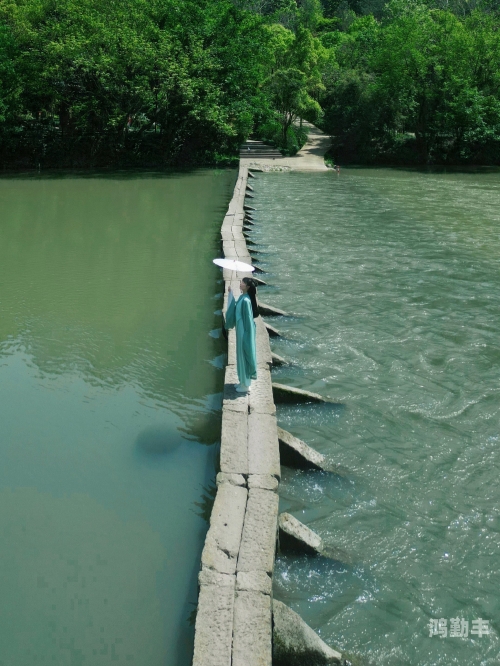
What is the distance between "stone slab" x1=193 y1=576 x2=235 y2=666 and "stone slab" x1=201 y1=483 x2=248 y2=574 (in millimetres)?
233

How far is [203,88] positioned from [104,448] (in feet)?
88.5

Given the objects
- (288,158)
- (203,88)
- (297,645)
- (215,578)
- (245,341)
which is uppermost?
(203,88)

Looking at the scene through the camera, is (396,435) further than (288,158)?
No

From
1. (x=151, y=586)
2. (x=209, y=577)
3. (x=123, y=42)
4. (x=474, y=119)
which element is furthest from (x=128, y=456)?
(x=474, y=119)

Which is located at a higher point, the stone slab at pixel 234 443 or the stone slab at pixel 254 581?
the stone slab at pixel 234 443

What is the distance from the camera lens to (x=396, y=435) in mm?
7520

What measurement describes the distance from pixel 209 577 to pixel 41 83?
29.7m

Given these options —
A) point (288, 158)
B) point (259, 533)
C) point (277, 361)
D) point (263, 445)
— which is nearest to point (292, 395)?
point (277, 361)

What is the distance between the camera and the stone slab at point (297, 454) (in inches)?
265

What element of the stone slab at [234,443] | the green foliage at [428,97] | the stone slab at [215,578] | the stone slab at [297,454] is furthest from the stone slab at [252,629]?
the green foliage at [428,97]

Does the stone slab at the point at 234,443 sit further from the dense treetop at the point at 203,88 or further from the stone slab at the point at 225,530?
the dense treetop at the point at 203,88

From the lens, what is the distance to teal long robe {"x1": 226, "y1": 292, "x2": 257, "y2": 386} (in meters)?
7.23

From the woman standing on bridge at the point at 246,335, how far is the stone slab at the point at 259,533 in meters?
1.85

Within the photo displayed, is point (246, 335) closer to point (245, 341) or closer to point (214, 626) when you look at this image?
point (245, 341)
